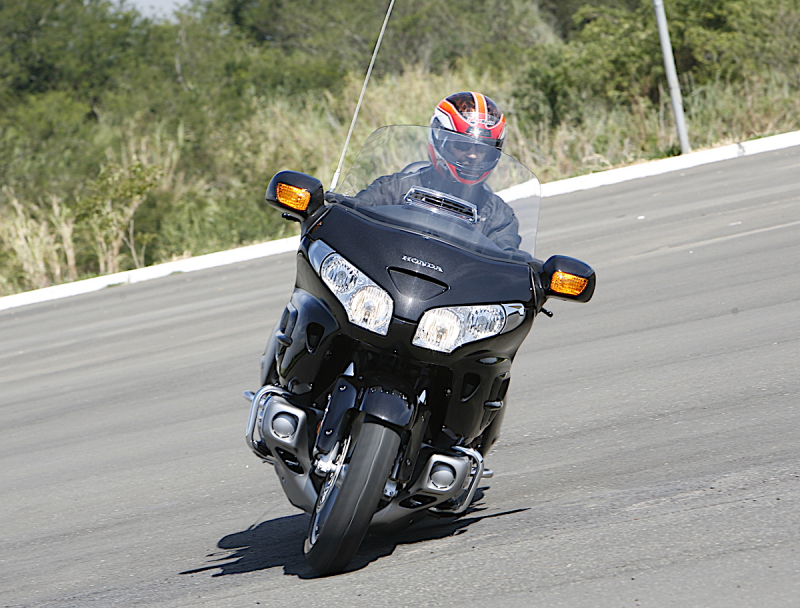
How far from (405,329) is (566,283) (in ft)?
2.35

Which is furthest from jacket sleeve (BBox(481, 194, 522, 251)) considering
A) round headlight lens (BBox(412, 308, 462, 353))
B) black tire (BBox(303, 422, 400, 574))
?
black tire (BBox(303, 422, 400, 574))

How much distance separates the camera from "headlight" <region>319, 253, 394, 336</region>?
3.37 m

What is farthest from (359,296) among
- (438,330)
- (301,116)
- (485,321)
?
(301,116)

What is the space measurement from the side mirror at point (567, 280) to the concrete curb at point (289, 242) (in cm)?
954

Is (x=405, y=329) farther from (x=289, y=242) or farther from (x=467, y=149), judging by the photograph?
(x=289, y=242)

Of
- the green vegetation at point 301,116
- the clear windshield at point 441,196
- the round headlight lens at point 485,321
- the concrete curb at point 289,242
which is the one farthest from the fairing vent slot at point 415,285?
the green vegetation at point 301,116

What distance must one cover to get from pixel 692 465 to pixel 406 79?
1914cm

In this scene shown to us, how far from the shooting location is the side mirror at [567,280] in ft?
12.0

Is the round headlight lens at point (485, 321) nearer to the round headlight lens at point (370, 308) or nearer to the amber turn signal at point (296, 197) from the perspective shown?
the round headlight lens at point (370, 308)

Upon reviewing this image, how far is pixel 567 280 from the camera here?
3658mm

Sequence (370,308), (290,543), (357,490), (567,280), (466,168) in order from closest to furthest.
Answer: (357,490) → (370,308) → (567,280) → (466,168) → (290,543)

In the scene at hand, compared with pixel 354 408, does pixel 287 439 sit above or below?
below

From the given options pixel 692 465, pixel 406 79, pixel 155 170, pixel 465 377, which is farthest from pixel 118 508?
pixel 406 79

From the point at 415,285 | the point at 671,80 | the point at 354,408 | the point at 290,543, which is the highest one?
the point at 415,285
